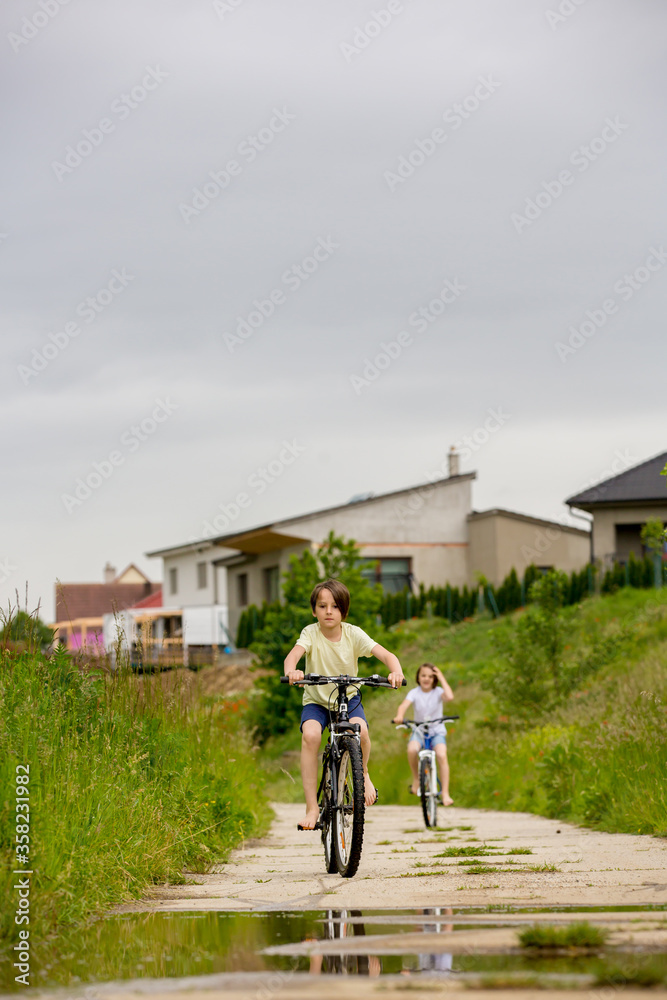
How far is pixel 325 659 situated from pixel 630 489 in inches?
1282

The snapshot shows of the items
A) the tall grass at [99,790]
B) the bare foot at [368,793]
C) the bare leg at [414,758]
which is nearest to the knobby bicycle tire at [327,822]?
the bare foot at [368,793]

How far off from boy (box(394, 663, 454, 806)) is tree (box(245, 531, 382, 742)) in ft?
37.3

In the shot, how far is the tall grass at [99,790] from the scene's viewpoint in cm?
488

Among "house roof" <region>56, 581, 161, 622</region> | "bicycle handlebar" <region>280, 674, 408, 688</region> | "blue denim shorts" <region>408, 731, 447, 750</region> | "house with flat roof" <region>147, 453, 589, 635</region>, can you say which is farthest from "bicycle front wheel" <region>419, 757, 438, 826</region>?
"house roof" <region>56, 581, 161, 622</region>

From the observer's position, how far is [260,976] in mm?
3691

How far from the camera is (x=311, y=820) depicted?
6922 millimetres

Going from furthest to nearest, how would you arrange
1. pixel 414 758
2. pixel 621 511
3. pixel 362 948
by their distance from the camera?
pixel 621 511 < pixel 414 758 < pixel 362 948

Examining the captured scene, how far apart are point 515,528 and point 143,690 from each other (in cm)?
3599

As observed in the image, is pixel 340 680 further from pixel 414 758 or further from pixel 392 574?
pixel 392 574

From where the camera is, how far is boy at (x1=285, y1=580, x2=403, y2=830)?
716 cm

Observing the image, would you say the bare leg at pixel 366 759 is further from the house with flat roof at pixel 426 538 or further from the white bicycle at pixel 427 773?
the house with flat roof at pixel 426 538

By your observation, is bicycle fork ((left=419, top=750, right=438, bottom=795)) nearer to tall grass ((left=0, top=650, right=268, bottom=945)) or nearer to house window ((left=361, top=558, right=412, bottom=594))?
tall grass ((left=0, top=650, right=268, bottom=945))

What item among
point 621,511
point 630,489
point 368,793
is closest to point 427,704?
point 368,793

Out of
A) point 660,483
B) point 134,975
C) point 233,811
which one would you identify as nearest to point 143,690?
point 233,811
